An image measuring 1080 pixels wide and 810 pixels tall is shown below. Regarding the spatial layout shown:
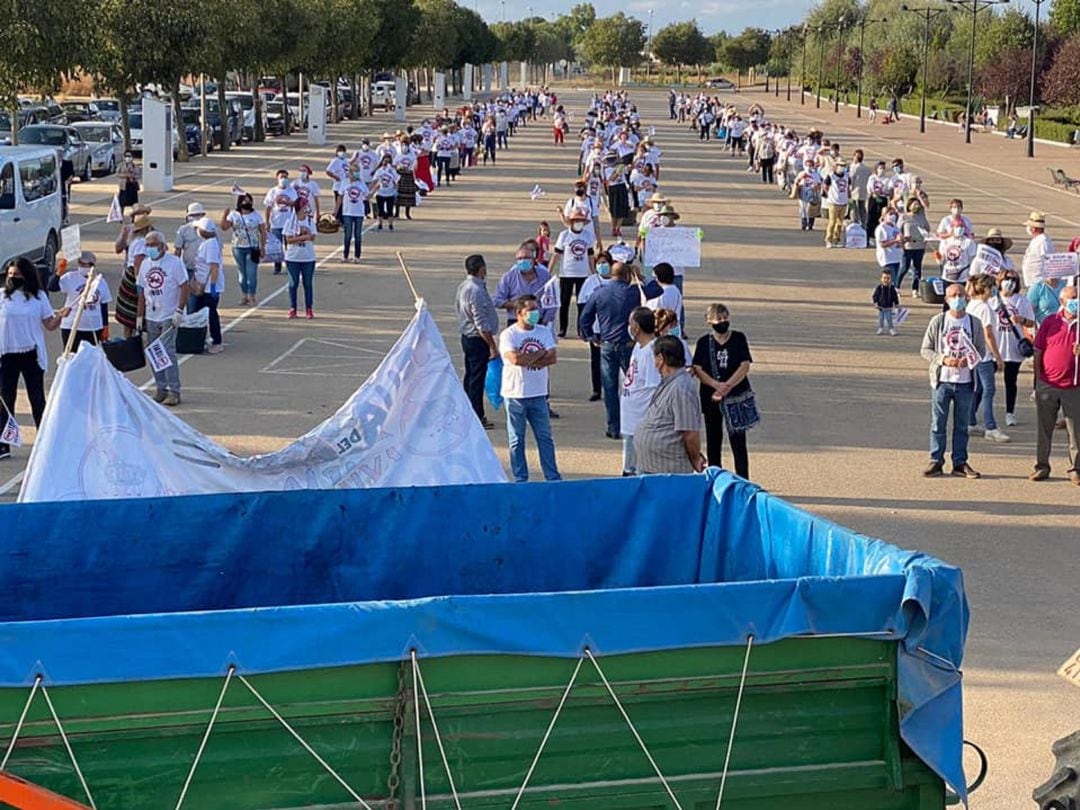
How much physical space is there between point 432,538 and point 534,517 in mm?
530

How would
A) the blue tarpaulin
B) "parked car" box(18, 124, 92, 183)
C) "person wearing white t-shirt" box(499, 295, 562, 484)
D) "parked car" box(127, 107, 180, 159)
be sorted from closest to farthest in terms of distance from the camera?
the blue tarpaulin, "person wearing white t-shirt" box(499, 295, 562, 484), "parked car" box(18, 124, 92, 183), "parked car" box(127, 107, 180, 159)

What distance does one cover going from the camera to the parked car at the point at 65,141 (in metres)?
40.6

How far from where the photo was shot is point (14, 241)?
2353 centimetres

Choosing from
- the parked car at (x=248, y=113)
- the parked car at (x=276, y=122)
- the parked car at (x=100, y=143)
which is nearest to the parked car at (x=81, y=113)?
the parked car at (x=100, y=143)

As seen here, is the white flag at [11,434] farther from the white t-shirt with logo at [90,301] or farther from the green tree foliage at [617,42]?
the green tree foliage at [617,42]

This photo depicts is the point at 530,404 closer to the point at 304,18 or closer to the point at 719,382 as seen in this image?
the point at 719,382

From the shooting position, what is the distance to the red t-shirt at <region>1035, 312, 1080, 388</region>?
47.0 ft

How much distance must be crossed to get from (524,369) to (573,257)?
7.72 meters

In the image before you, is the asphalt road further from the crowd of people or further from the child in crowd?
the crowd of people

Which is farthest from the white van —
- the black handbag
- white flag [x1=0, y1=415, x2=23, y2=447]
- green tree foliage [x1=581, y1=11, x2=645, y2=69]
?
green tree foliage [x1=581, y1=11, x2=645, y2=69]

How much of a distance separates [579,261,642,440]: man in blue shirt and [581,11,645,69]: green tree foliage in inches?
6408

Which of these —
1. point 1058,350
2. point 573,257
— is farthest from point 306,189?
point 1058,350

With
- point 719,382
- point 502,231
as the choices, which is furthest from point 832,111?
point 719,382

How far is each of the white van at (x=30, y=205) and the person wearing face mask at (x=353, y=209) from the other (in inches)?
190
